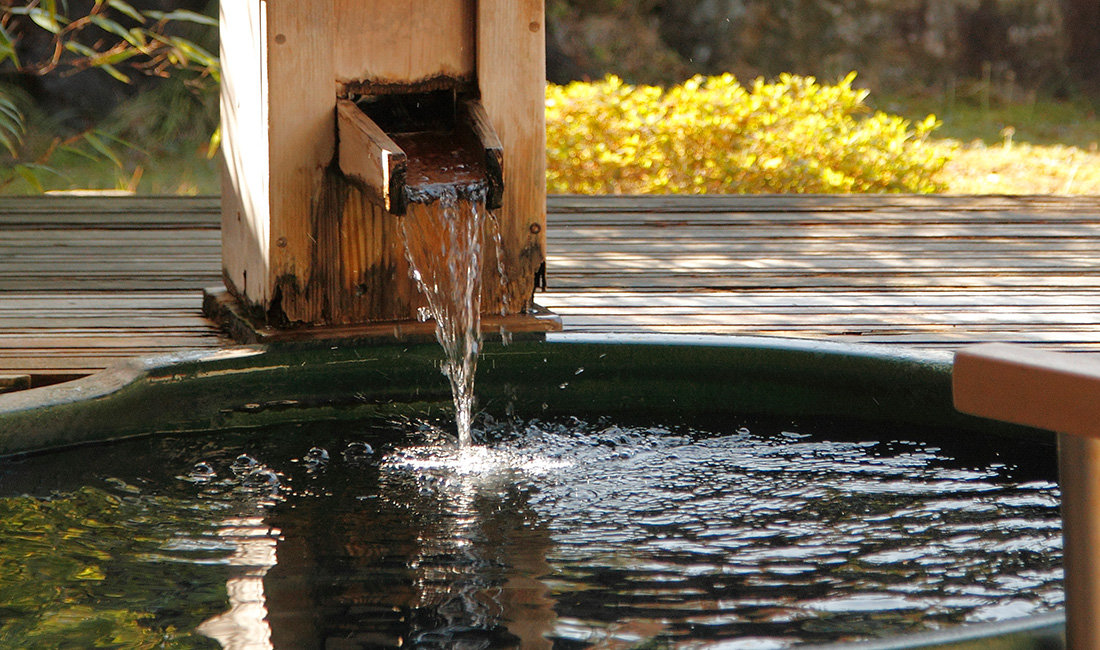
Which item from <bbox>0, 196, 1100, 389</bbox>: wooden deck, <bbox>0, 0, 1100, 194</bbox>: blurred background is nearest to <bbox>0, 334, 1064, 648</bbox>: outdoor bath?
<bbox>0, 196, 1100, 389</bbox>: wooden deck

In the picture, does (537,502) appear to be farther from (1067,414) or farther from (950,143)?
(950,143)

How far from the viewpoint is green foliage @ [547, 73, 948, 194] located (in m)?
6.12

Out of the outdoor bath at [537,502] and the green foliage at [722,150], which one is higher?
the green foliage at [722,150]

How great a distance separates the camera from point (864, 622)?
1615mm

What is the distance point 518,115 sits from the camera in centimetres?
302

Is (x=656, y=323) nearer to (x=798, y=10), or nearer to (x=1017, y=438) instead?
(x=1017, y=438)

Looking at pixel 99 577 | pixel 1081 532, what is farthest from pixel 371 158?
pixel 1081 532

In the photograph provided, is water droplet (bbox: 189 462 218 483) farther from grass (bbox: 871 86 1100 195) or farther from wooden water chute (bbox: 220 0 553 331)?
grass (bbox: 871 86 1100 195)

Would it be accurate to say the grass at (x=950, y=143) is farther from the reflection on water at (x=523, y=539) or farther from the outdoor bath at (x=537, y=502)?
the reflection on water at (x=523, y=539)

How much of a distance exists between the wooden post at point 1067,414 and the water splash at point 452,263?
1.59 metres

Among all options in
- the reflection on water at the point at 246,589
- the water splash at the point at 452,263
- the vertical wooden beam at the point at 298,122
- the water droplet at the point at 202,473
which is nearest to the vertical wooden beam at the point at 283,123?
the vertical wooden beam at the point at 298,122

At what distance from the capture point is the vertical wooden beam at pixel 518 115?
2.96m

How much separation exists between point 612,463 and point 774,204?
3.05m

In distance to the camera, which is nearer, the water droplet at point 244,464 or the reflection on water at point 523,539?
the reflection on water at point 523,539
